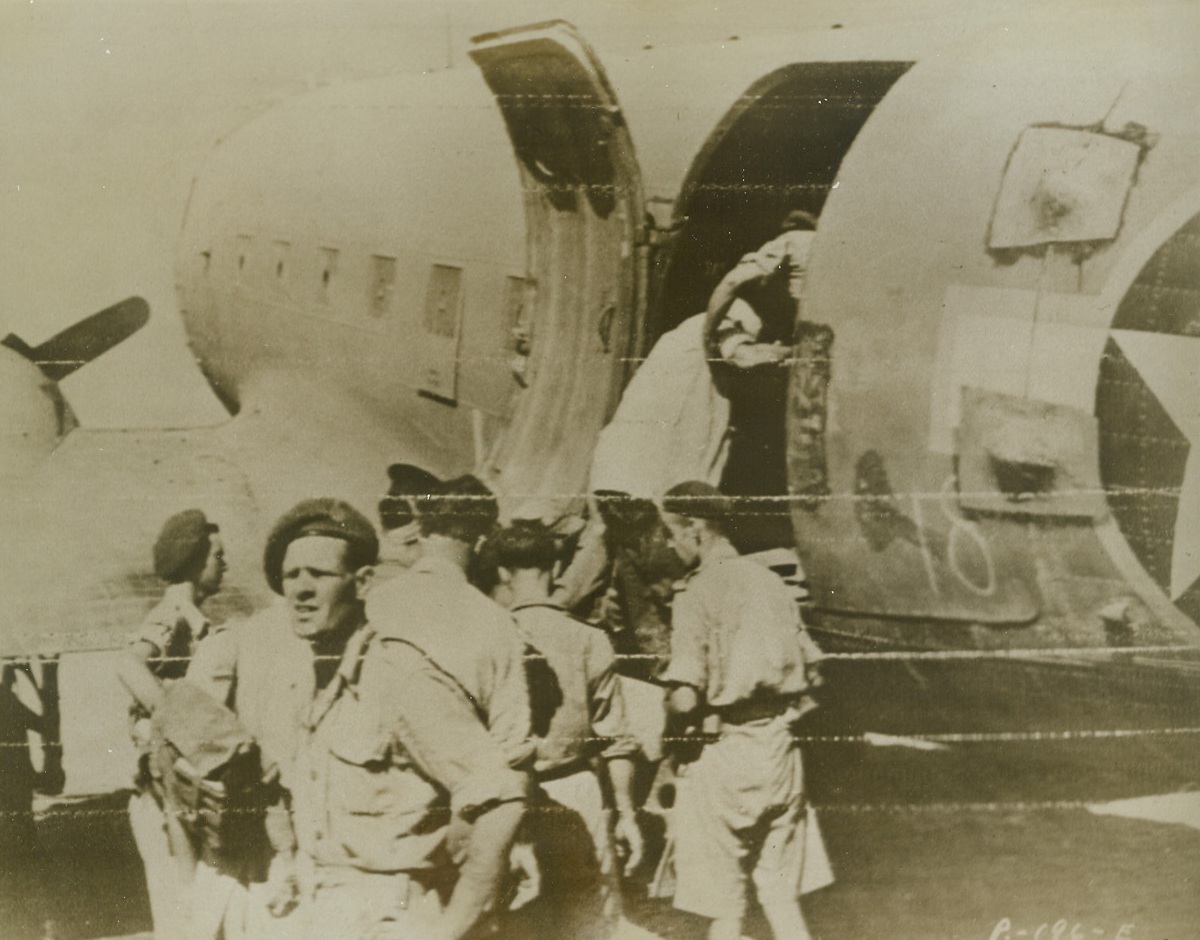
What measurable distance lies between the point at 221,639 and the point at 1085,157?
2164 millimetres

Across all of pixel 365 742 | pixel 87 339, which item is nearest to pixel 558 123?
pixel 87 339

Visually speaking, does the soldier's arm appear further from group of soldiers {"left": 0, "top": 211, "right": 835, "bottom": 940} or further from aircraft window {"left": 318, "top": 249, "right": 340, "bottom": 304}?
aircraft window {"left": 318, "top": 249, "right": 340, "bottom": 304}

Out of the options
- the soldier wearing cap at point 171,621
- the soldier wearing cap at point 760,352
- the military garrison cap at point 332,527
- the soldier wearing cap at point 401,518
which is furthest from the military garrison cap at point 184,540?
the soldier wearing cap at point 760,352

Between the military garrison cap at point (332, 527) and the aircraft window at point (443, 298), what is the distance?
449 mm

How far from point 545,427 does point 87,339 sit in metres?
1.01

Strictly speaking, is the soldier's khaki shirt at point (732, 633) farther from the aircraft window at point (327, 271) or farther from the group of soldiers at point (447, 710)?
the aircraft window at point (327, 271)

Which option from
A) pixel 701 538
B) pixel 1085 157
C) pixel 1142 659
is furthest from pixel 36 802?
pixel 1085 157

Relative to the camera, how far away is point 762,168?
8.18ft

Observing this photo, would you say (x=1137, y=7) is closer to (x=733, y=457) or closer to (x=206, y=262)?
(x=733, y=457)

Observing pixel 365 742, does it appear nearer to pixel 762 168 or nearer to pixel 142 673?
pixel 142 673

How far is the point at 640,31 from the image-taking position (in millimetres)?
2490

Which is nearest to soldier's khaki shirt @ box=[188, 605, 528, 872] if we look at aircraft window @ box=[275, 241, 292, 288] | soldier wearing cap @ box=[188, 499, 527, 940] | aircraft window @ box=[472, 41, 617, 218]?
soldier wearing cap @ box=[188, 499, 527, 940]

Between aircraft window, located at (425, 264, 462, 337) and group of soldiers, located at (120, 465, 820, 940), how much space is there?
325 mm

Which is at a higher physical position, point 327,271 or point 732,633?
point 327,271
